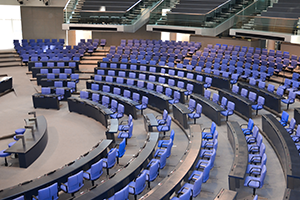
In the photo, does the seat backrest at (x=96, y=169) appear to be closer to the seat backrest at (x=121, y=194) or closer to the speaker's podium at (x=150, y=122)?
the seat backrest at (x=121, y=194)

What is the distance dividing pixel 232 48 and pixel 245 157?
12.8m

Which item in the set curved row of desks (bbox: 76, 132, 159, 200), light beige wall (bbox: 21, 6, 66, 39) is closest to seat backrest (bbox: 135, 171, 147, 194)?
curved row of desks (bbox: 76, 132, 159, 200)

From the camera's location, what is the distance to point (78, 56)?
19203 millimetres

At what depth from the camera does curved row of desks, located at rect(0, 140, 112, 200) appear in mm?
6562

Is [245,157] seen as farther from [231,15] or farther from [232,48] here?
[231,15]

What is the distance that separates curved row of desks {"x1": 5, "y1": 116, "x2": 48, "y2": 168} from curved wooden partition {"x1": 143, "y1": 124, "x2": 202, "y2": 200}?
4.27 metres

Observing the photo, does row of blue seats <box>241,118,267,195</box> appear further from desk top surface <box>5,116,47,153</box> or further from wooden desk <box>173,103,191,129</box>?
desk top surface <box>5,116,47,153</box>

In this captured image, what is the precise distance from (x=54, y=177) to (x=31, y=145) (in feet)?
8.05

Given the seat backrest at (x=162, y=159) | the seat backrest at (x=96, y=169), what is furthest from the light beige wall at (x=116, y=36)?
the seat backrest at (x=96, y=169)

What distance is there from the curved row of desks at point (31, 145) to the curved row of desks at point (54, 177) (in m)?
1.96

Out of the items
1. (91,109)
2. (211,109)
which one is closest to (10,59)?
(91,109)

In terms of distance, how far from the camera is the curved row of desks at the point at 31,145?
8875 mm

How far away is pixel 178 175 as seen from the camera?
7.07m

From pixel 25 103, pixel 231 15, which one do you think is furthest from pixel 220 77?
pixel 25 103
